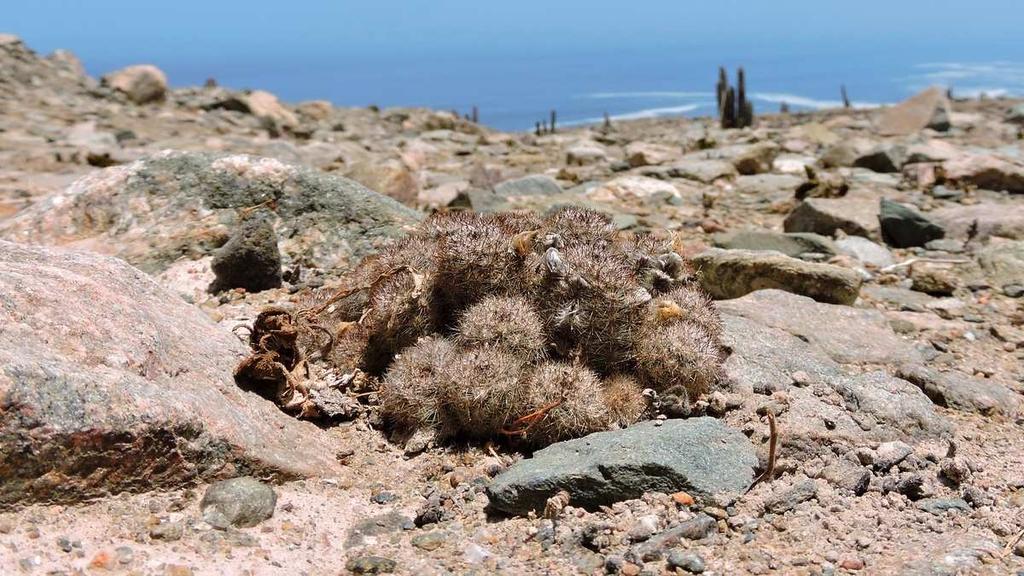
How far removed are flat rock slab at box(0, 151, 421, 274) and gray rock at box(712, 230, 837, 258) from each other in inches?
132

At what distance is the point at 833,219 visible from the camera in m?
9.62

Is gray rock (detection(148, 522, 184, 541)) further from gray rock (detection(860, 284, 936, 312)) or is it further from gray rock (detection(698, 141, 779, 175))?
gray rock (detection(698, 141, 779, 175))

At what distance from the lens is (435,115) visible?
31.5 metres

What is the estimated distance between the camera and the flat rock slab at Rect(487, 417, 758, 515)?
3.67 metres

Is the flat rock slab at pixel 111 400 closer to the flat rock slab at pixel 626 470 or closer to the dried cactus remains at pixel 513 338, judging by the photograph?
the dried cactus remains at pixel 513 338

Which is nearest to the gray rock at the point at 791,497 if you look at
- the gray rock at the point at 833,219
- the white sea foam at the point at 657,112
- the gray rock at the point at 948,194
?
the gray rock at the point at 833,219

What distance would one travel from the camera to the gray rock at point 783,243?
334 inches

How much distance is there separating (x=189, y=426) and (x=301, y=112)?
27.7 m

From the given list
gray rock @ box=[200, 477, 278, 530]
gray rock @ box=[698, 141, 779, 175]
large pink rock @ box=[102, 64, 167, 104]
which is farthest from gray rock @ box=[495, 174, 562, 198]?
large pink rock @ box=[102, 64, 167, 104]

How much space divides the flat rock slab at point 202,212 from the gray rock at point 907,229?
5.29m

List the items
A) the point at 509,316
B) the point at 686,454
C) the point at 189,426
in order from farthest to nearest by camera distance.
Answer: the point at 509,316 → the point at 686,454 → the point at 189,426

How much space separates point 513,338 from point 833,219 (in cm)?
648

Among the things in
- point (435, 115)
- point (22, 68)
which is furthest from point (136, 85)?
point (435, 115)

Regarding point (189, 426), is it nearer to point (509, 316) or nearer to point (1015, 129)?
point (509, 316)
